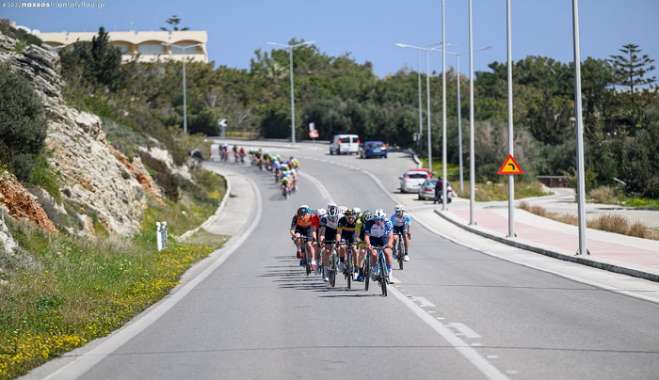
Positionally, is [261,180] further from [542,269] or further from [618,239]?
[542,269]

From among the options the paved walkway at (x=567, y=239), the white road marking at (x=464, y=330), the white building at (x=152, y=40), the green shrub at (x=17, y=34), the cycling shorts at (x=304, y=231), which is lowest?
the paved walkway at (x=567, y=239)

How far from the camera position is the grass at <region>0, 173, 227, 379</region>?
12234mm

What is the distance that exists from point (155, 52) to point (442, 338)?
5230 inches

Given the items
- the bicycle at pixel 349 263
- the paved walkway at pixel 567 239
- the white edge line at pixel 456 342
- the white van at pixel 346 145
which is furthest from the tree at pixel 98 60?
the white edge line at pixel 456 342

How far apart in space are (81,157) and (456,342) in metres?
25.2

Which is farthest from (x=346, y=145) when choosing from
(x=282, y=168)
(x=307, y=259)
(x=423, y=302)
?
(x=423, y=302)

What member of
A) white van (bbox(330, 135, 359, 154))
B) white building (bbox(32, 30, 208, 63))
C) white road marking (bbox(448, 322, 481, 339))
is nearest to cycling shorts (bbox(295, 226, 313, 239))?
white road marking (bbox(448, 322, 481, 339))

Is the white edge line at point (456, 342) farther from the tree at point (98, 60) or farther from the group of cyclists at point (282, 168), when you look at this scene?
the tree at point (98, 60)

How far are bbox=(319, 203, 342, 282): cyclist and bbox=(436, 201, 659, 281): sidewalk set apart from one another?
617 cm

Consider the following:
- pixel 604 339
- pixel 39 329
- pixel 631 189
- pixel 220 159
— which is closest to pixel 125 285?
pixel 39 329

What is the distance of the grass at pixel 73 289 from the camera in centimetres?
1223

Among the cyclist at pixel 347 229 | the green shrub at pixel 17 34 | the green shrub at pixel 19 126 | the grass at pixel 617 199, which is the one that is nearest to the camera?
the cyclist at pixel 347 229

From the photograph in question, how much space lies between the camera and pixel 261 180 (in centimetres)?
7188

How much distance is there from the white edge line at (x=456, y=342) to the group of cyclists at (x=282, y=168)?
1638 inches
